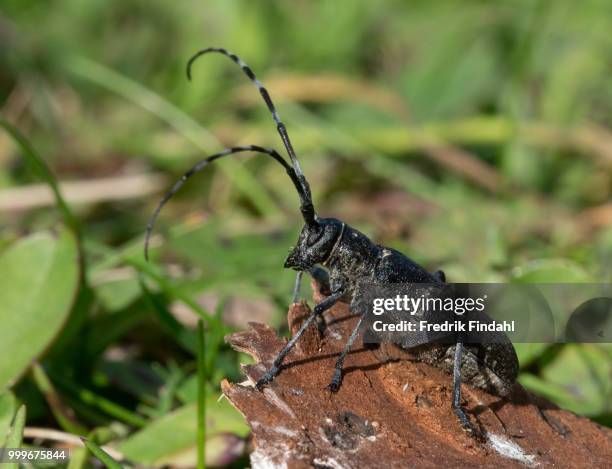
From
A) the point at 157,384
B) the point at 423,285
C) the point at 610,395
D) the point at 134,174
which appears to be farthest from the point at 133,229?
the point at 610,395

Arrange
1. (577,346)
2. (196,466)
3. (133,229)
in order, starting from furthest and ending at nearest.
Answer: (133,229) < (577,346) < (196,466)

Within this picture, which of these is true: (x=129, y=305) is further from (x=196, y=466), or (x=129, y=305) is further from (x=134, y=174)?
(x=134, y=174)

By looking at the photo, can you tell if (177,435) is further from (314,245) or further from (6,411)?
(314,245)

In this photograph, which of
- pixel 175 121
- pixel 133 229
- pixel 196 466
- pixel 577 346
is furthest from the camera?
pixel 175 121

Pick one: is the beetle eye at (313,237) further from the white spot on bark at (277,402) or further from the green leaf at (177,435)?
the white spot on bark at (277,402)

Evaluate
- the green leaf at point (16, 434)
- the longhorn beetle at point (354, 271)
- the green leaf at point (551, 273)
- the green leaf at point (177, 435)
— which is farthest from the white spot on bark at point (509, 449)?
the green leaf at point (16, 434)

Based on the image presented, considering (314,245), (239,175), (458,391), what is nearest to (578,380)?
(458,391)
